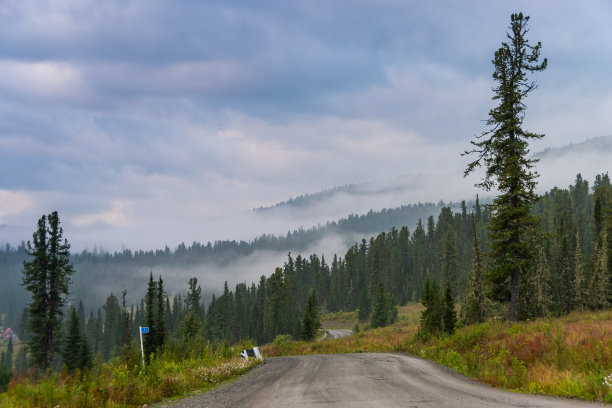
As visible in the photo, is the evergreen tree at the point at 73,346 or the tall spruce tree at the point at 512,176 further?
the evergreen tree at the point at 73,346

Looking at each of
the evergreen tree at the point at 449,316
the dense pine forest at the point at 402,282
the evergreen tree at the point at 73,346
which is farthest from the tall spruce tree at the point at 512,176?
the evergreen tree at the point at 73,346

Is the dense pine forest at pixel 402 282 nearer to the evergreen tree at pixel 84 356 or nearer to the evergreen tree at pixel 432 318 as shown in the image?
the evergreen tree at pixel 84 356

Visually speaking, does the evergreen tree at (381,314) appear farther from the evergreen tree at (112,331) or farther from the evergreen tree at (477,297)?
the evergreen tree at (112,331)

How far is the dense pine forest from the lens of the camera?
56719mm

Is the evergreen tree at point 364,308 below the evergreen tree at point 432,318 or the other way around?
below

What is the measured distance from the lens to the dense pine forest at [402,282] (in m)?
56.7

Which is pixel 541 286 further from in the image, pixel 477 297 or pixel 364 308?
pixel 364 308

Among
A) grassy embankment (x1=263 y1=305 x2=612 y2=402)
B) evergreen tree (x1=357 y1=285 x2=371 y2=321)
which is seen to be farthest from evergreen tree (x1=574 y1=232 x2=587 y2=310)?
evergreen tree (x1=357 y1=285 x2=371 y2=321)

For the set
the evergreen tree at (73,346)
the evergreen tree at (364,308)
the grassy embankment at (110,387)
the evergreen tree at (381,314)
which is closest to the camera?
the grassy embankment at (110,387)

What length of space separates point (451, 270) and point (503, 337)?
94.8 m

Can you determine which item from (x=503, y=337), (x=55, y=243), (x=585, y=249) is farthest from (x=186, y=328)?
(x=585, y=249)

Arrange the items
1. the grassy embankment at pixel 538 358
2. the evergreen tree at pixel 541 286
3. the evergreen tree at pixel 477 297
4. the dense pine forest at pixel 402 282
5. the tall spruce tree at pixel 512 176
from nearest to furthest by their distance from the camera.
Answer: the grassy embankment at pixel 538 358, the tall spruce tree at pixel 512 176, the evergreen tree at pixel 477 297, the evergreen tree at pixel 541 286, the dense pine forest at pixel 402 282

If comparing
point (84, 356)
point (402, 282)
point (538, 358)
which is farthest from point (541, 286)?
point (402, 282)

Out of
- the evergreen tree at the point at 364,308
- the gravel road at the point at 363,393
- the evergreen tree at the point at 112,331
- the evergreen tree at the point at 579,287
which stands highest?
the gravel road at the point at 363,393
